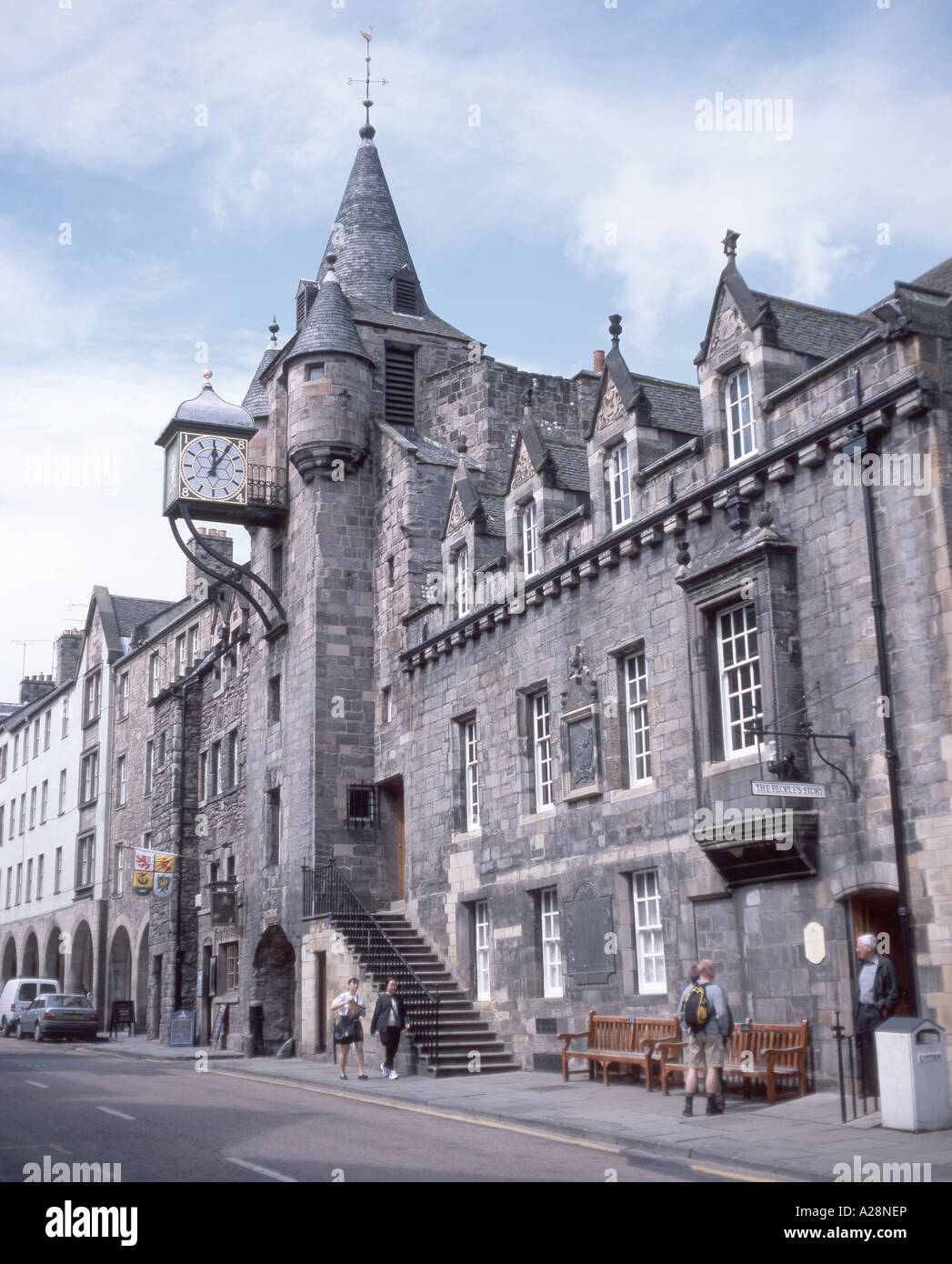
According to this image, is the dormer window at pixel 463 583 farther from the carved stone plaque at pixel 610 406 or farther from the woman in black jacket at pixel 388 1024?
the woman in black jacket at pixel 388 1024

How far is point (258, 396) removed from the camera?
111 ft

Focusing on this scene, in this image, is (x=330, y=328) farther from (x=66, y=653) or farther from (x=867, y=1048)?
(x=66, y=653)

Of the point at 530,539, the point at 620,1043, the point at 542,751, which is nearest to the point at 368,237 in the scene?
the point at 530,539

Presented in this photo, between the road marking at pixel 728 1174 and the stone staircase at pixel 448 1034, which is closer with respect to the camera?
the road marking at pixel 728 1174

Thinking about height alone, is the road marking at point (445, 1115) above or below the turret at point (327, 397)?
below

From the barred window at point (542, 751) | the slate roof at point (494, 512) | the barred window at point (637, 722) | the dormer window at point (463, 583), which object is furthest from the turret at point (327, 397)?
the barred window at point (637, 722)

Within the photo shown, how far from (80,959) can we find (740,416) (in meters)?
40.8

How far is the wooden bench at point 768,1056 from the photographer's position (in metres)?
14.6

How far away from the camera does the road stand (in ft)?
33.8

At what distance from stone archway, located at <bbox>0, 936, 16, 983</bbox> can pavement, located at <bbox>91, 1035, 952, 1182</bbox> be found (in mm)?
45573

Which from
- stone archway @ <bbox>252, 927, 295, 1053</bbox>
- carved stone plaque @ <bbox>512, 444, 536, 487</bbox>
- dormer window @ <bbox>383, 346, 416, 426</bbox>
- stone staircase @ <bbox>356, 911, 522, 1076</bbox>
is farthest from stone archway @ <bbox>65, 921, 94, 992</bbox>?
carved stone plaque @ <bbox>512, 444, 536, 487</bbox>

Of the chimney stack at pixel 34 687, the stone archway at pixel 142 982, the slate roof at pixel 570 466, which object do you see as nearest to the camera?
the slate roof at pixel 570 466

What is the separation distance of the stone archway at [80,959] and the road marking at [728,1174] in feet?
140
